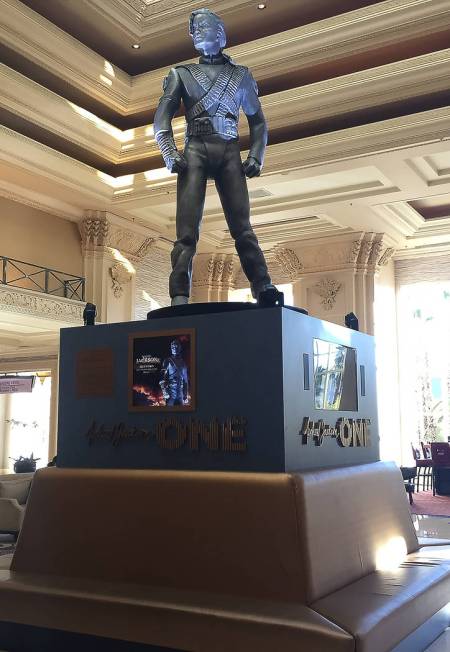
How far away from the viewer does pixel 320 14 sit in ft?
30.9

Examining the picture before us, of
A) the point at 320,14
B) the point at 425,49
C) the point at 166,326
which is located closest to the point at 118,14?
the point at 320,14

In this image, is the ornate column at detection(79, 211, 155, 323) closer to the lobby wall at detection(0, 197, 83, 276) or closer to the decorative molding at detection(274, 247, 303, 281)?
the lobby wall at detection(0, 197, 83, 276)

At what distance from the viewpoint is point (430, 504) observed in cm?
1166

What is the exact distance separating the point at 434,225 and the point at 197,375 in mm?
11435

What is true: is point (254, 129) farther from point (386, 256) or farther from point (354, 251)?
point (386, 256)

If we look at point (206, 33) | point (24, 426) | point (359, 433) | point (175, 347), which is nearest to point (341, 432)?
point (359, 433)

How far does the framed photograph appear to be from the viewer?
12.2ft

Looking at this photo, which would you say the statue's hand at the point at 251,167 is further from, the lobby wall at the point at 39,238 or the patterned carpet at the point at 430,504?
the lobby wall at the point at 39,238

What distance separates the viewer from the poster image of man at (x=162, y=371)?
12.3 ft

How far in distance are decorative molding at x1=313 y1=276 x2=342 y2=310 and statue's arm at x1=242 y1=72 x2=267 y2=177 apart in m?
10.0

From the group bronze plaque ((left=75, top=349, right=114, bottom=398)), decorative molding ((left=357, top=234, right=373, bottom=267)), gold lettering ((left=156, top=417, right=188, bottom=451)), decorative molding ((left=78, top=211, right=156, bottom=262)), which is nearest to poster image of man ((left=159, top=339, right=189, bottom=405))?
gold lettering ((left=156, top=417, right=188, bottom=451))

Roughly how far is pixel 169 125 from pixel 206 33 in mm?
608

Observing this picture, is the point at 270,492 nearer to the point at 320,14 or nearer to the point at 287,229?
the point at 320,14

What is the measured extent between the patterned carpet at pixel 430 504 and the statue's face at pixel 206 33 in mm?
8122
